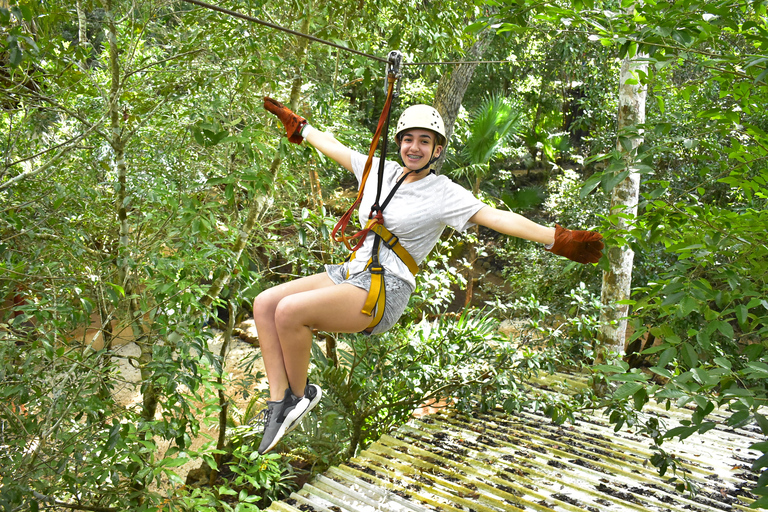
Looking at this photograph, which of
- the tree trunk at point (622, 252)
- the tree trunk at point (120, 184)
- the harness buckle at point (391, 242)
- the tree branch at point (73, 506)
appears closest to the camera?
the harness buckle at point (391, 242)

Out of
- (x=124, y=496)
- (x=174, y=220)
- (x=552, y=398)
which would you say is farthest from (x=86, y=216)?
(x=552, y=398)

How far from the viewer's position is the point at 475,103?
13633 mm

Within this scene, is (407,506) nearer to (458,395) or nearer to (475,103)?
(458,395)

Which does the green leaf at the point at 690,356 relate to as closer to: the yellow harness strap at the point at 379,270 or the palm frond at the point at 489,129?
the yellow harness strap at the point at 379,270

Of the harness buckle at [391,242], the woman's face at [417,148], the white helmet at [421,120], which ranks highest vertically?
the white helmet at [421,120]

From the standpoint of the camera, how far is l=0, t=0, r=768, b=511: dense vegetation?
2119mm

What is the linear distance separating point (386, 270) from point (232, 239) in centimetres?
119

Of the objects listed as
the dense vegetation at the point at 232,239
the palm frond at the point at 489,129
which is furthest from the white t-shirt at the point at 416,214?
the palm frond at the point at 489,129

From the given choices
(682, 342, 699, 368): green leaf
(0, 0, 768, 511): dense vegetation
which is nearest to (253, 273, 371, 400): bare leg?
(0, 0, 768, 511): dense vegetation

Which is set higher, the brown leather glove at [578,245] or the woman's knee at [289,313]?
the brown leather glove at [578,245]

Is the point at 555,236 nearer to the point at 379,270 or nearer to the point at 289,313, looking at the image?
the point at 379,270

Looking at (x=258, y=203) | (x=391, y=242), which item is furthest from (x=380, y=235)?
(x=258, y=203)

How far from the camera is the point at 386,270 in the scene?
91.7 inches

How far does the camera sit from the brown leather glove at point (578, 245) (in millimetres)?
2082
